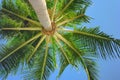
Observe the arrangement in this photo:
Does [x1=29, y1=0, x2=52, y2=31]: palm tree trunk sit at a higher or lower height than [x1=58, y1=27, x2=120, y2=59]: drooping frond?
higher

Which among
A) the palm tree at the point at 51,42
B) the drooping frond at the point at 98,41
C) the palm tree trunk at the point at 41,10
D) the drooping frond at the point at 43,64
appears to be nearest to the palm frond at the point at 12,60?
the palm tree at the point at 51,42

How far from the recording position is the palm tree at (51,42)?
37.3 feet

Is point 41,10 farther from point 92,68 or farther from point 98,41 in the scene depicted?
point 92,68

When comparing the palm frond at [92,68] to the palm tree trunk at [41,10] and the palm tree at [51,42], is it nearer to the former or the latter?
the palm tree at [51,42]

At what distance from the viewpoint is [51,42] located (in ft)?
38.7

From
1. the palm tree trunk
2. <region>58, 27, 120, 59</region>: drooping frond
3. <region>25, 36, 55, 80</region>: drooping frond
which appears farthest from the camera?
<region>25, 36, 55, 80</region>: drooping frond

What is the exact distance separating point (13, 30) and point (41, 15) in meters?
3.07

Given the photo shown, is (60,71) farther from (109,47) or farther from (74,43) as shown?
(109,47)

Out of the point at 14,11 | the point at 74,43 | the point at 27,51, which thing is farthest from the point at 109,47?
the point at 14,11

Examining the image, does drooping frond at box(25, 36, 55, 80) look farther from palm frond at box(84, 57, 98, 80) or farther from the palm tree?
palm frond at box(84, 57, 98, 80)

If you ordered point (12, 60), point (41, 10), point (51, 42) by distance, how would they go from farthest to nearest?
1. point (51, 42)
2. point (12, 60)
3. point (41, 10)

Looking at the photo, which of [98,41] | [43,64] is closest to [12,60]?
[43,64]

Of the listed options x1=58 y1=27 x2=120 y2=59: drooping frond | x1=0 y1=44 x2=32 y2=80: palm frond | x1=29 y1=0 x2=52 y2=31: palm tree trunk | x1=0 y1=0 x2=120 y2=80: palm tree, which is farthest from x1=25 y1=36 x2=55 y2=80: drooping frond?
x1=29 y1=0 x2=52 y2=31: palm tree trunk

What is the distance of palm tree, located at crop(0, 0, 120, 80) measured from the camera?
1138 centimetres
